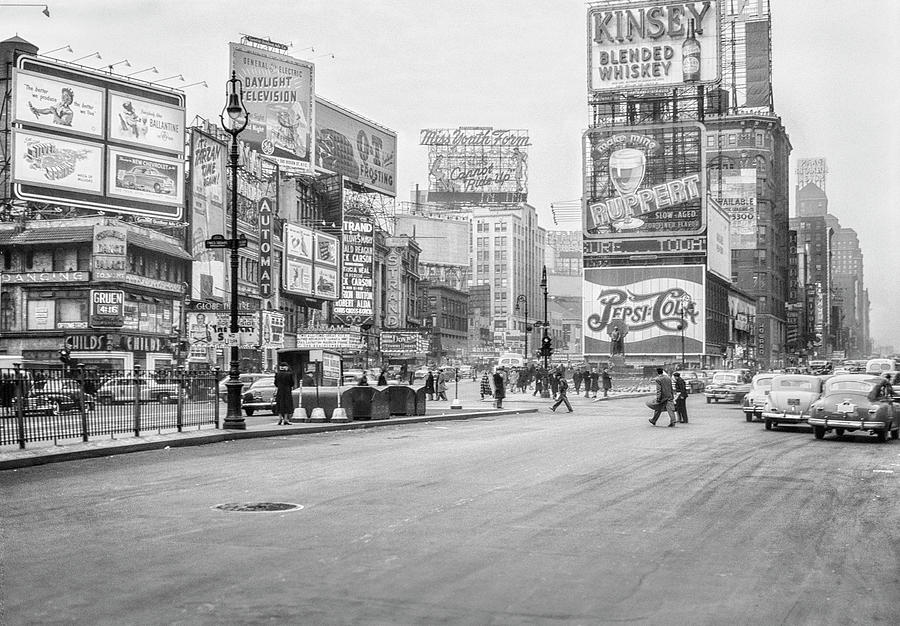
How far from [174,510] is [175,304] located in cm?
5929

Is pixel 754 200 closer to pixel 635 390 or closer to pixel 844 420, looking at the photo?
pixel 635 390

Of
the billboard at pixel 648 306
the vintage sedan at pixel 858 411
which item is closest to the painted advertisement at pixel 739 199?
the billboard at pixel 648 306

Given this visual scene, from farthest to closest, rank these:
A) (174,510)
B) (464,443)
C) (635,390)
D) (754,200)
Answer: (754,200) → (635,390) → (464,443) → (174,510)

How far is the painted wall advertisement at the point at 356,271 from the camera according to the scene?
3863 inches

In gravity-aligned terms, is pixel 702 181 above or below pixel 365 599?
above

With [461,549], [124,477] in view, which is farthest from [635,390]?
[461,549]

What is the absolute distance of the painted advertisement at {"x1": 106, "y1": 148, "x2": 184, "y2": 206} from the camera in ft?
204

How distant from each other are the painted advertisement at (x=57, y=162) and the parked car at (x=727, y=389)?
37497 mm

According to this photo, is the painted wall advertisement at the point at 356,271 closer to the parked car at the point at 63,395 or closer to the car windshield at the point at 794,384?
the car windshield at the point at 794,384

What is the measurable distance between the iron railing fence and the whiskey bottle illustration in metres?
102

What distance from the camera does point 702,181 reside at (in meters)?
120

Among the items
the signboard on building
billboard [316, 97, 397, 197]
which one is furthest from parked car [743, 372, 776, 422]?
billboard [316, 97, 397, 197]

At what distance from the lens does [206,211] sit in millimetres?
71312

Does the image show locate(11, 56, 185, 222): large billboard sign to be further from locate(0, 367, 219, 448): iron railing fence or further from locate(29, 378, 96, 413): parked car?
locate(29, 378, 96, 413): parked car
